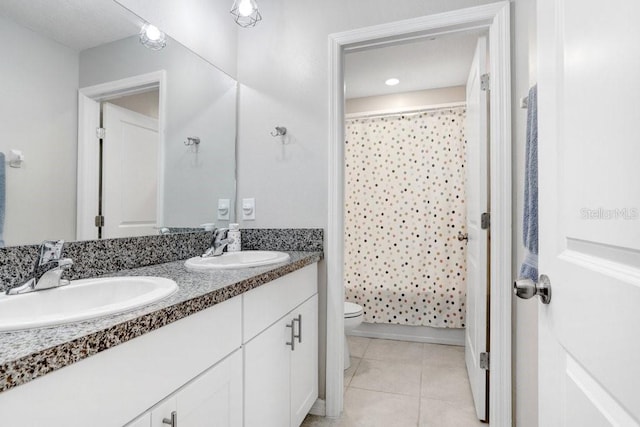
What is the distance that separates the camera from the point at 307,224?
1846 mm

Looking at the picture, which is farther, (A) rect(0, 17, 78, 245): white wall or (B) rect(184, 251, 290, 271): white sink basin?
(B) rect(184, 251, 290, 271): white sink basin

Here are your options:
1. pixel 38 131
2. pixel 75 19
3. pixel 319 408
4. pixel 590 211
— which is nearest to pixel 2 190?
pixel 38 131

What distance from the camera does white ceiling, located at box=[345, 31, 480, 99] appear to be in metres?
2.37

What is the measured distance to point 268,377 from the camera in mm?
1251

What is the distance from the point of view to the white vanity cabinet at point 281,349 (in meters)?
1.15

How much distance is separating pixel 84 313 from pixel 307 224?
49.3 inches

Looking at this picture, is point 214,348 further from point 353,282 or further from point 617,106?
point 353,282

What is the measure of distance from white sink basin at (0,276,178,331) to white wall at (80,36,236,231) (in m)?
0.55

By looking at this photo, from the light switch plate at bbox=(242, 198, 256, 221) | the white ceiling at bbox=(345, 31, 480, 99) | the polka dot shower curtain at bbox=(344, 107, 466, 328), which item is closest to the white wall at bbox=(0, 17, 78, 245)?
the light switch plate at bbox=(242, 198, 256, 221)

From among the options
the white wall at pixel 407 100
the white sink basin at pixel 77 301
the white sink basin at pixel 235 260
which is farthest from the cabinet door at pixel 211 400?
the white wall at pixel 407 100

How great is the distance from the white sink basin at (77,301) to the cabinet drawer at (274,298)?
30cm

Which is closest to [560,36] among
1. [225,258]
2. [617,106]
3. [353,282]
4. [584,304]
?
[617,106]

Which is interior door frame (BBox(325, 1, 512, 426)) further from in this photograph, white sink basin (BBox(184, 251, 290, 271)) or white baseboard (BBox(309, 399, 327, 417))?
white sink basin (BBox(184, 251, 290, 271))

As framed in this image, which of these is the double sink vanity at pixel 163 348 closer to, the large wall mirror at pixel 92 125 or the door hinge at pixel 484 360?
the large wall mirror at pixel 92 125
